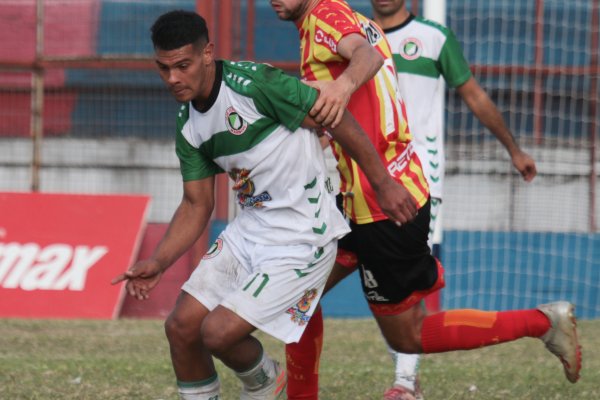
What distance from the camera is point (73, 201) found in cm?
1055

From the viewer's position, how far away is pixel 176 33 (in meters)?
4.75

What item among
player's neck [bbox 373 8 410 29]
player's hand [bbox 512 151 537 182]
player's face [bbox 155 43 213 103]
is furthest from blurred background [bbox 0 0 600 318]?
player's face [bbox 155 43 213 103]

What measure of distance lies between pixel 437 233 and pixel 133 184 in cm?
347

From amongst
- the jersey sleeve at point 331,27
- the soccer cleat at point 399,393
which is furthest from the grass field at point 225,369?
the jersey sleeve at point 331,27

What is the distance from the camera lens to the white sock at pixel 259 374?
16.7ft

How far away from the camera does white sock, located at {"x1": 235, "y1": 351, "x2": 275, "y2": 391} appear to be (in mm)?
5078

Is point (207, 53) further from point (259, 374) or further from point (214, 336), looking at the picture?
point (259, 374)

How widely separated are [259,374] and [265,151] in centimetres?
95

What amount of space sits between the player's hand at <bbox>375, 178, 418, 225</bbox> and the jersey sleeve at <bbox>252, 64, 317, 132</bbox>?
0.43 metres

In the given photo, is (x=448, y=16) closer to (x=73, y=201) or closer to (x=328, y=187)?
(x=73, y=201)

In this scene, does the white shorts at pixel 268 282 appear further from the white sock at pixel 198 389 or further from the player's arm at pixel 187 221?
the white sock at pixel 198 389

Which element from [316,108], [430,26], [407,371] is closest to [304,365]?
[407,371]

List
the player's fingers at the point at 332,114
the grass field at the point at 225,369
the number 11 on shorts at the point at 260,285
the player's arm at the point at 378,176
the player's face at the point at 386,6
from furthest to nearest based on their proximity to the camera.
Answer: the player's face at the point at 386,6, the grass field at the point at 225,369, the number 11 on shorts at the point at 260,285, the player's arm at the point at 378,176, the player's fingers at the point at 332,114

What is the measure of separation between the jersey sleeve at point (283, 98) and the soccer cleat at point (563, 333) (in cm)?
152
